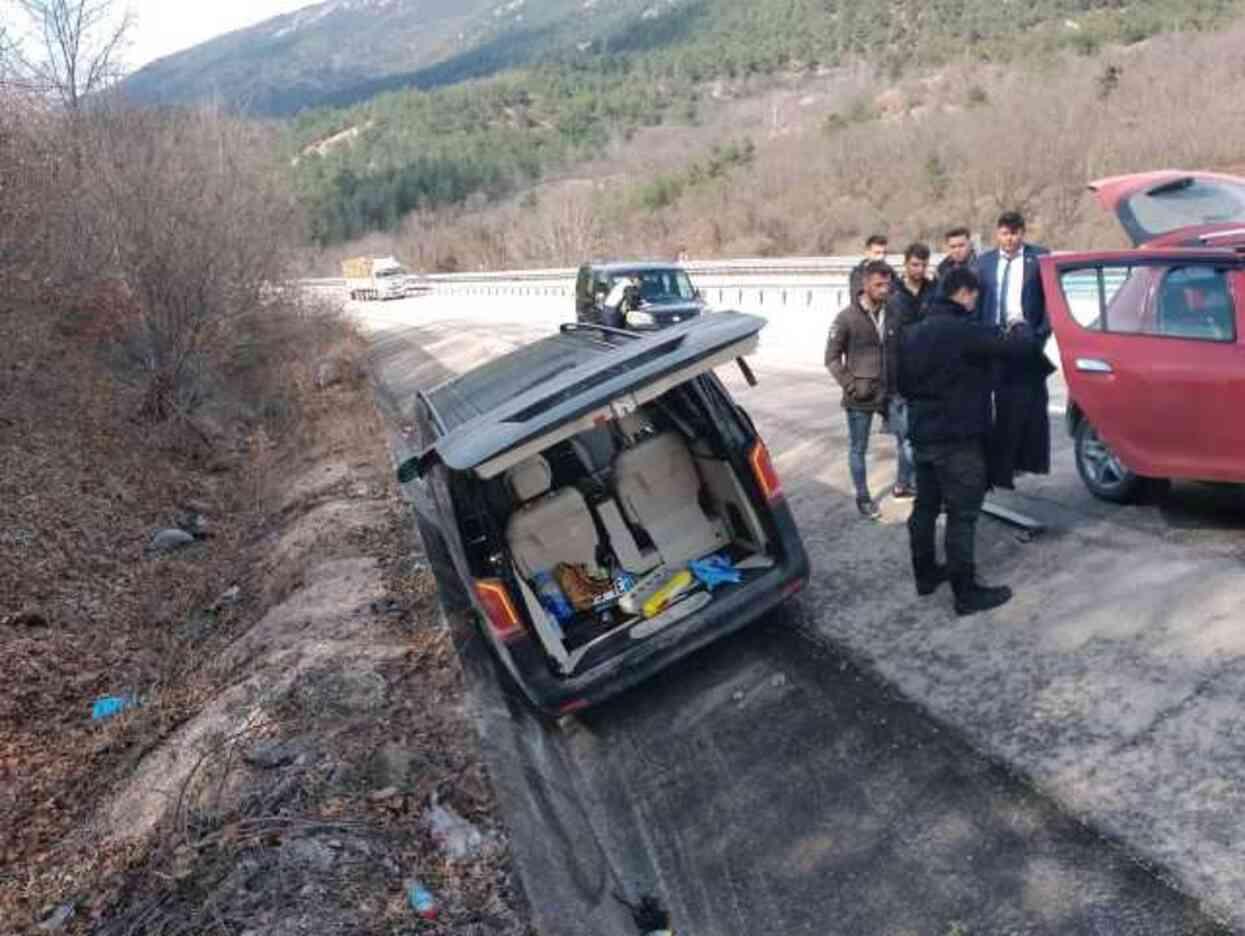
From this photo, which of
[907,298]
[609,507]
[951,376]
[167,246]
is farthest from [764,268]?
[951,376]

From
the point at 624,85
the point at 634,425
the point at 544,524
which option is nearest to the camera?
the point at 544,524

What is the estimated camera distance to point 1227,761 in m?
4.30

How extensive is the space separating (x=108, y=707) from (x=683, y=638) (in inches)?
184

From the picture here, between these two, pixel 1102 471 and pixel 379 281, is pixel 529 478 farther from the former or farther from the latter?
pixel 379 281

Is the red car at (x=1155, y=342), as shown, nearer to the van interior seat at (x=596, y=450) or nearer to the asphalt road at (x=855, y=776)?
the asphalt road at (x=855, y=776)

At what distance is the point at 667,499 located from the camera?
6.91 metres

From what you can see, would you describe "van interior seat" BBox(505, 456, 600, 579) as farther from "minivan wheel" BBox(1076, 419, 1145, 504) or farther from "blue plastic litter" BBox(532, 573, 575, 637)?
"minivan wheel" BBox(1076, 419, 1145, 504)

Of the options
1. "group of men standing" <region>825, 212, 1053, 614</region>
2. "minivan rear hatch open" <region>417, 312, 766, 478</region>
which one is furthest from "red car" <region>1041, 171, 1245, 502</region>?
"minivan rear hatch open" <region>417, 312, 766, 478</region>

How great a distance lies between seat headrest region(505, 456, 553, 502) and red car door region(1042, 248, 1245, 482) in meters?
3.65

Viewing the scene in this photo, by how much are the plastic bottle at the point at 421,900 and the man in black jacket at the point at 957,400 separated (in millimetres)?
3434

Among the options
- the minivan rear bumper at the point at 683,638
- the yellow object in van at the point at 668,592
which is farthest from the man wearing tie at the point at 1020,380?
the yellow object in van at the point at 668,592

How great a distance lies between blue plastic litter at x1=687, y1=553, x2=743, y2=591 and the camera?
6383mm

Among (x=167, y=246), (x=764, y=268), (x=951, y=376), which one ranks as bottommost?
(x=764, y=268)

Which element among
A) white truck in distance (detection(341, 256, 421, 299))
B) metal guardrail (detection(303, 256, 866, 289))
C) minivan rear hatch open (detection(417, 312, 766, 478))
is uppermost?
minivan rear hatch open (detection(417, 312, 766, 478))
